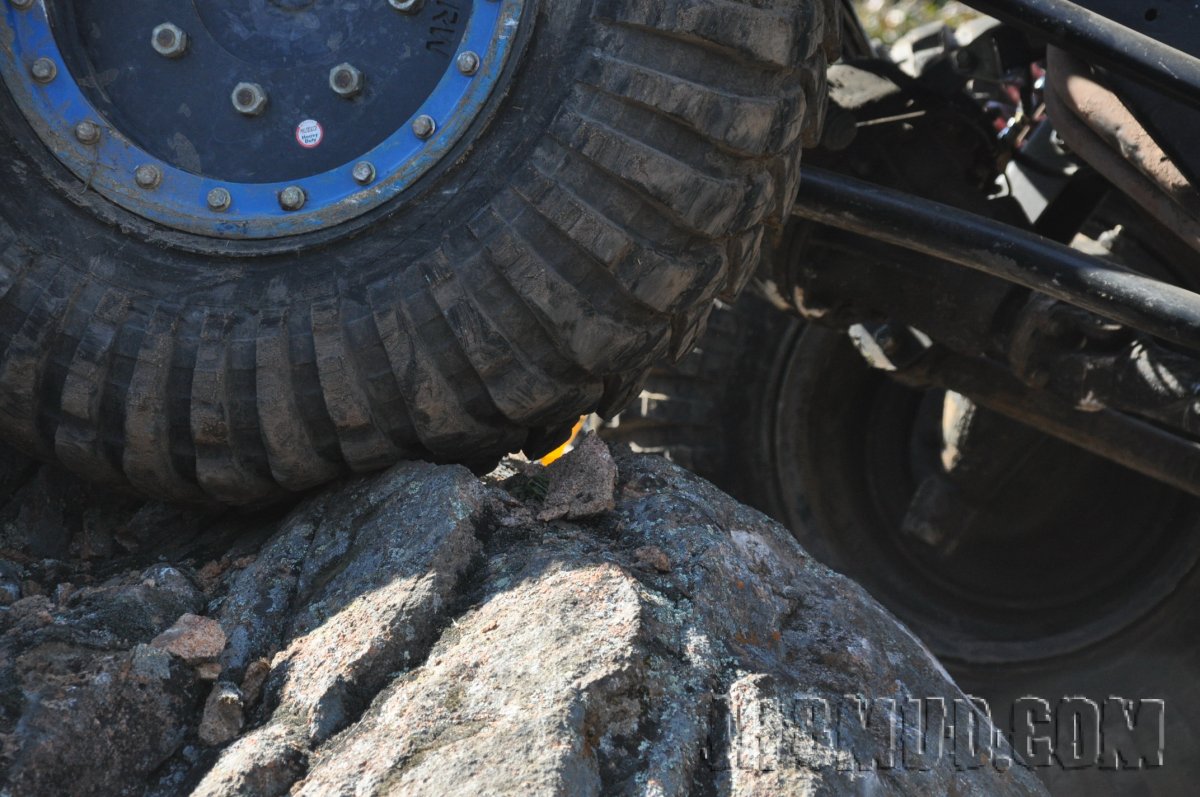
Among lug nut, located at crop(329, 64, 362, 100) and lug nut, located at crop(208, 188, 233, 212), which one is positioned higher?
lug nut, located at crop(329, 64, 362, 100)

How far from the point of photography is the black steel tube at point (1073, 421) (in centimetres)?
259

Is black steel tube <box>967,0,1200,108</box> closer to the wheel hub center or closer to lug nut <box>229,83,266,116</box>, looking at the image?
the wheel hub center

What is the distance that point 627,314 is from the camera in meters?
1.76

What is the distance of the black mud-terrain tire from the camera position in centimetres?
170

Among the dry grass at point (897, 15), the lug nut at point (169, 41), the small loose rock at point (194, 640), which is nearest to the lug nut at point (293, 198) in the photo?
the lug nut at point (169, 41)

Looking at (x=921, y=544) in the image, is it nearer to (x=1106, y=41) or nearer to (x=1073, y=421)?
(x=1073, y=421)

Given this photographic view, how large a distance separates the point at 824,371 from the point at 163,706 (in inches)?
79.1

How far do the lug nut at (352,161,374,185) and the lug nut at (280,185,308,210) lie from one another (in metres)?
0.08

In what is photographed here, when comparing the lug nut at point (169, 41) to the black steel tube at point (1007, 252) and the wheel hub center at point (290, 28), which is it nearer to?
the wheel hub center at point (290, 28)

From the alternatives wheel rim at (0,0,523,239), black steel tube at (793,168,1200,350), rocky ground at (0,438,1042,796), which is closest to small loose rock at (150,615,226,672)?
rocky ground at (0,438,1042,796)

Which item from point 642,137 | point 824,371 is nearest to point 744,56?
point 642,137

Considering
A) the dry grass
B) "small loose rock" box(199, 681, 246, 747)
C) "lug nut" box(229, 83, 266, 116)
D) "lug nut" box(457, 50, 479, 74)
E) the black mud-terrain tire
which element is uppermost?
the dry grass

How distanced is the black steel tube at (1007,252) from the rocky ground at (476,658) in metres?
0.55

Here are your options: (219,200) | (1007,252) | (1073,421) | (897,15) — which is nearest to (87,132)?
(219,200)
